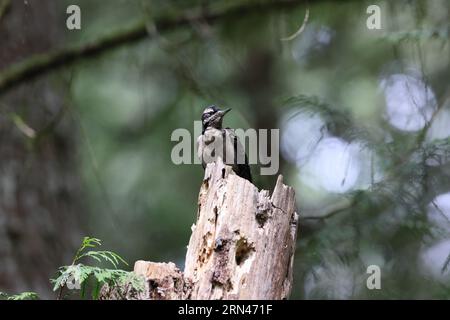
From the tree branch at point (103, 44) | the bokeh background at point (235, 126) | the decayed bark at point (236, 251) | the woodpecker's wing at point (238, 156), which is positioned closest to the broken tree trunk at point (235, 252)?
the decayed bark at point (236, 251)

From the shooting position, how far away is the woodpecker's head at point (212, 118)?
6.02 metres

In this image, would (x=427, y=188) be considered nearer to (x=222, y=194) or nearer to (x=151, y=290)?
(x=222, y=194)

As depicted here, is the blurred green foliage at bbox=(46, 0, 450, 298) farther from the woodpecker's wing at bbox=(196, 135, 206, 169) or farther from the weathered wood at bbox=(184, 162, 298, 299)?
the weathered wood at bbox=(184, 162, 298, 299)

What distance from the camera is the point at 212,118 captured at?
6.04 m

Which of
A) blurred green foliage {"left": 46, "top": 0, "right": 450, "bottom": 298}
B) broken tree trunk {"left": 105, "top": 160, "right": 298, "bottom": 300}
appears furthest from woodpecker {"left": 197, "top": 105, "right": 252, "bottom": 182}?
broken tree trunk {"left": 105, "top": 160, "right": 298, "bottom": 300}

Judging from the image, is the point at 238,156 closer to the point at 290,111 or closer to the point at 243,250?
the point at 290,111

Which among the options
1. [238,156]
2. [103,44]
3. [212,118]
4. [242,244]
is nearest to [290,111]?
[238,156]

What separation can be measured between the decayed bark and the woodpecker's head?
2534 mm

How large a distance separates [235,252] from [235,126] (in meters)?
4.17

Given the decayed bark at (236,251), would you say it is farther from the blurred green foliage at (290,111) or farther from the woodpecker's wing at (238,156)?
the woodpecker's wing at (238,156)

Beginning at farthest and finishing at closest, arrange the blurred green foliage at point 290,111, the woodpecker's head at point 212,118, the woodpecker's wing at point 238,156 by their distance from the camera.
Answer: the woodpecker's head at point 212,118 → the woodpecker's wing at point 238,156 → the blurred green foliage at point 290,111

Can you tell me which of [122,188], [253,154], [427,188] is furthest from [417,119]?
[122,188]

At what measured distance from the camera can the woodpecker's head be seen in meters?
6.02

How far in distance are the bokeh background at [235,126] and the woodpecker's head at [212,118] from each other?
0.23m
